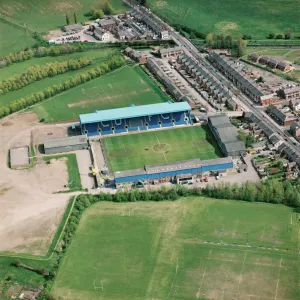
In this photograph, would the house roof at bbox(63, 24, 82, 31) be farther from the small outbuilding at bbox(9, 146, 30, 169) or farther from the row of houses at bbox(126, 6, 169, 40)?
the small outbuilding at bbox(9, 146, 30, 169)

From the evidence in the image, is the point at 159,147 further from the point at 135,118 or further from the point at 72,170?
the point at 72,170

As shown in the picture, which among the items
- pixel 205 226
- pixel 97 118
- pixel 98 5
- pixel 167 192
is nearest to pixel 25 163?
pixel 97 118

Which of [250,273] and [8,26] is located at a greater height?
[8,26]

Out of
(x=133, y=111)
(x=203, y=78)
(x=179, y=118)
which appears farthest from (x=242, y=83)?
(x=133, y=111)

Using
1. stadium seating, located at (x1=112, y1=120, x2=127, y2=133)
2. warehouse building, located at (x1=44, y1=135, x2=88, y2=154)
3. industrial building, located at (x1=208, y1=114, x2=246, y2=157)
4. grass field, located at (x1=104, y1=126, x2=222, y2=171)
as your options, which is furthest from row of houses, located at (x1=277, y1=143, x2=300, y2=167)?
warehouse building, located at (x1=44, y1=135, x2=88, y2=154)

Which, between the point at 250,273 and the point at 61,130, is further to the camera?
the point at 61,130

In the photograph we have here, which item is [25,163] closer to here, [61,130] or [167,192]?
[61,130]

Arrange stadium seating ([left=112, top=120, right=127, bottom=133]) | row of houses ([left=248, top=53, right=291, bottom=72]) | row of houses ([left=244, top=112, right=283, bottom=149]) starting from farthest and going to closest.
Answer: row of houses ([left=248, top=53, right=291, bottom=72])
stadium seating ([left=112, top=120, right=127, bottom=133])
row of houses ([left=244, top=112, right=283, bottom=149])
